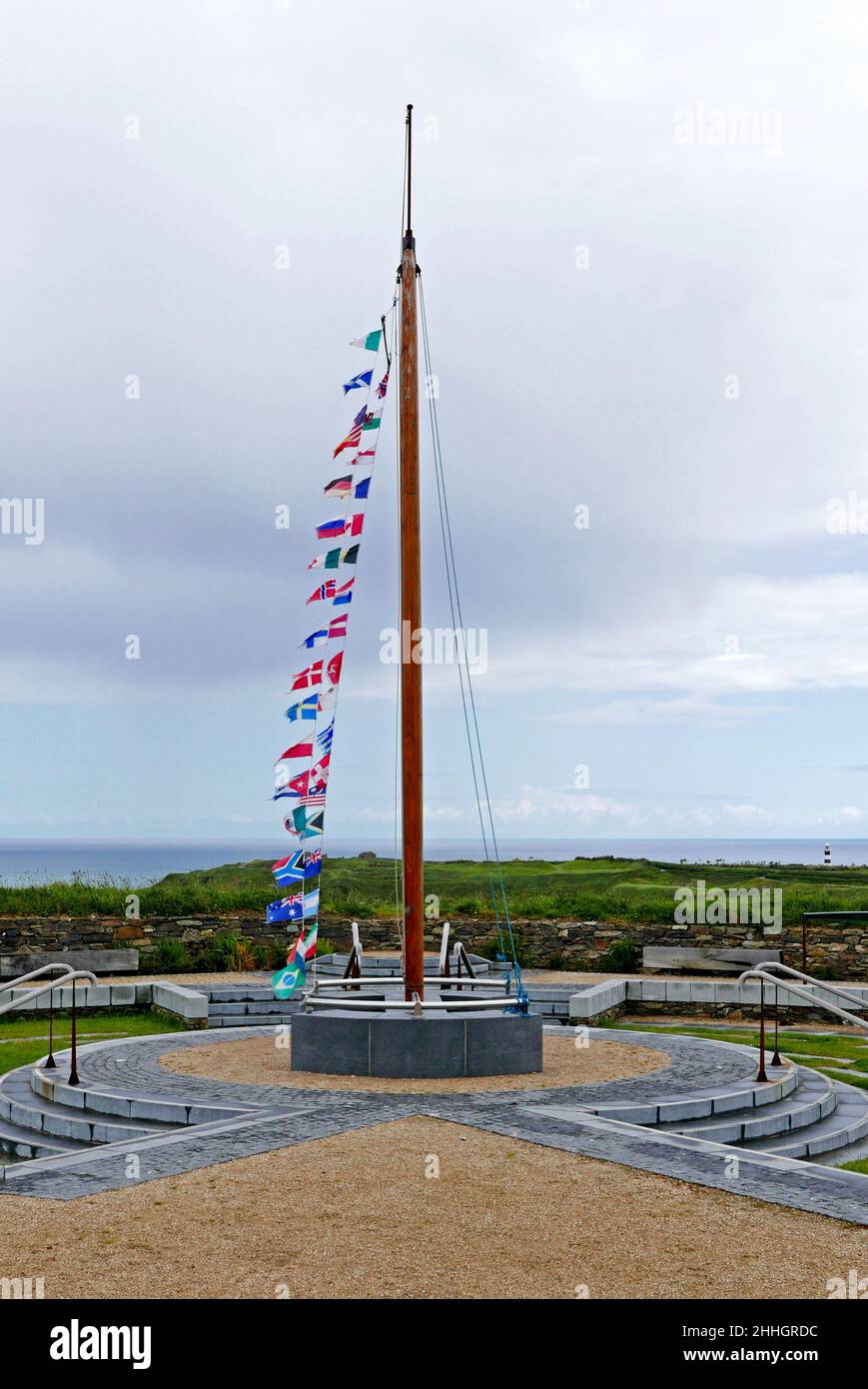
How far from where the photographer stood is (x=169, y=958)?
62.6ft

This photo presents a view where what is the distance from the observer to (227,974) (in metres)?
18.9

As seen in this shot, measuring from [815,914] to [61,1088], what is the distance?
443 inches

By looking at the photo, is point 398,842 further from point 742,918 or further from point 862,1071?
point 742,918

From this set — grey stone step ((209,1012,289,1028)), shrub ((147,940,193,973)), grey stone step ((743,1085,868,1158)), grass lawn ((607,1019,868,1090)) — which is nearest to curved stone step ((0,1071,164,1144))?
grey stone step ((743,1085,868,1158))

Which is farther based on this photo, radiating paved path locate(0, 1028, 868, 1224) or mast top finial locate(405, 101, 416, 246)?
mast top finial locate(405, 101, 416, 246)

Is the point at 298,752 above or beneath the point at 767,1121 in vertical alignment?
above

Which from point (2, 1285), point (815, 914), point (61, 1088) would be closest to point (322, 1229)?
point (2, 1285)

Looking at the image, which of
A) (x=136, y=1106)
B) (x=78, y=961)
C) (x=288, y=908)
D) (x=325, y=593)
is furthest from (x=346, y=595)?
(x=78, y=961)

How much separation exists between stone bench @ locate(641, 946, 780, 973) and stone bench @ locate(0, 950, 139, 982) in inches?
326

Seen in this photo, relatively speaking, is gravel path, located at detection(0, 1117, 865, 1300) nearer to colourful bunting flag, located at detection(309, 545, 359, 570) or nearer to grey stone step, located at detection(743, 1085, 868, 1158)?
grey stone step, located at detection(743, 1085, 868, 1158)

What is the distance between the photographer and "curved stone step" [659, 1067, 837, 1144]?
8.78 m

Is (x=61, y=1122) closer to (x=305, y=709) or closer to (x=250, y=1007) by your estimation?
(x=305, y=709)

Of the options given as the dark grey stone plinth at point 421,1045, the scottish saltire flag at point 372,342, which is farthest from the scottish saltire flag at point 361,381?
the dark grey stone plinth at point 421,1045

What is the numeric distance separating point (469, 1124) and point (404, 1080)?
6.38 feet
